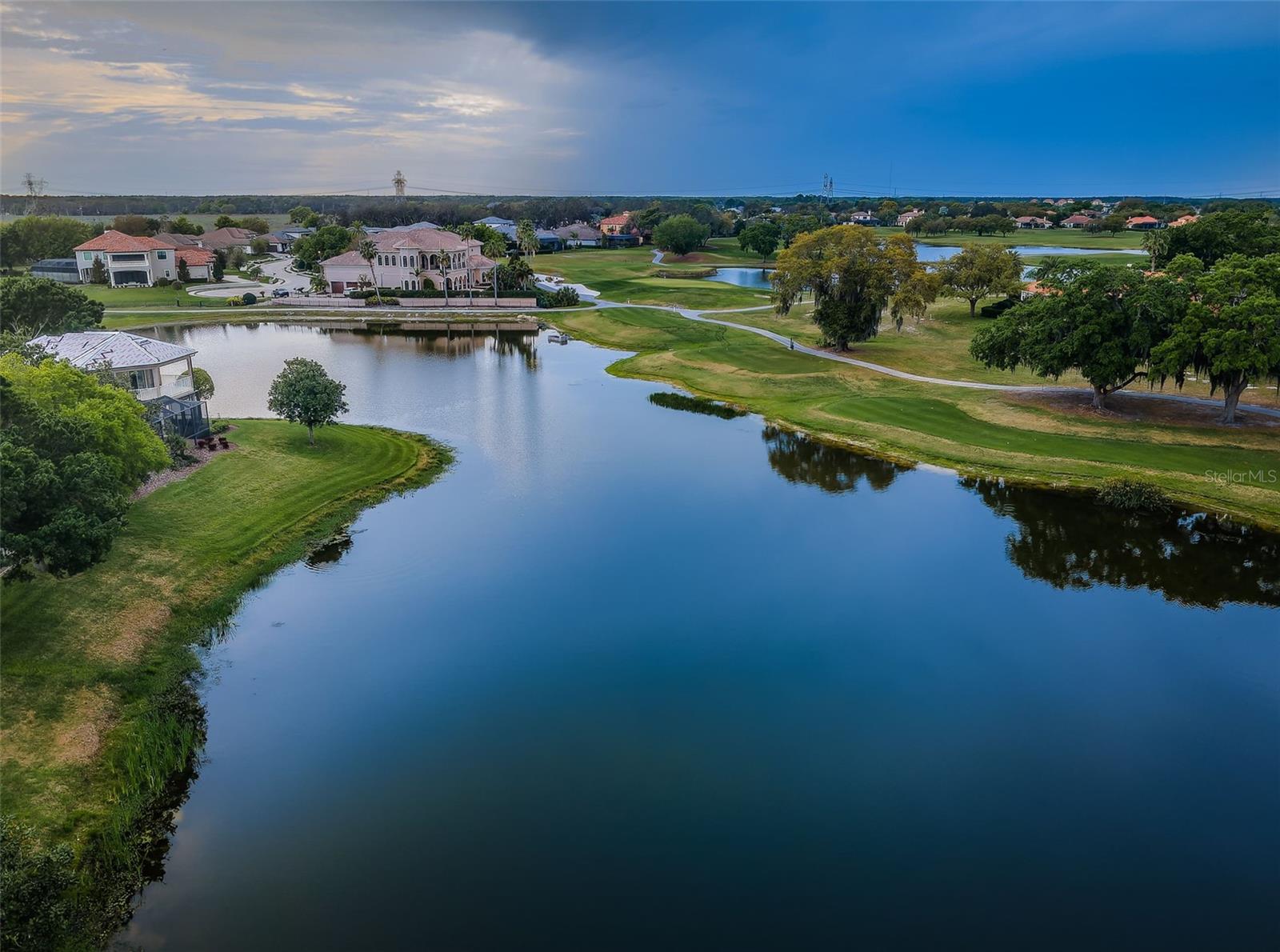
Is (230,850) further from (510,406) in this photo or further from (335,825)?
(510,406)

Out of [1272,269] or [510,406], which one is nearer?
[1272,269]

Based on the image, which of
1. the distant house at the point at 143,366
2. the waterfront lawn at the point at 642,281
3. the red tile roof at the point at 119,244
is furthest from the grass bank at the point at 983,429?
the red tile roof at the point at 119,244

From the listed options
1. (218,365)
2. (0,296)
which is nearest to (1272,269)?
(218,365)

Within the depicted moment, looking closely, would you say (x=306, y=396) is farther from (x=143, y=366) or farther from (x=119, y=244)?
(x=119, y=244)

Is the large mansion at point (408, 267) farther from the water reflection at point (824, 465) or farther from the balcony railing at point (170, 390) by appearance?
the water reflection at point (824, 465)

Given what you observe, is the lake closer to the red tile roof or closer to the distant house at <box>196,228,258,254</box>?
the red tile roof

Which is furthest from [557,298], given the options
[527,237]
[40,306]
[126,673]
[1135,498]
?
[126,673]

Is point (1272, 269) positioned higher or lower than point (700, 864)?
higher
